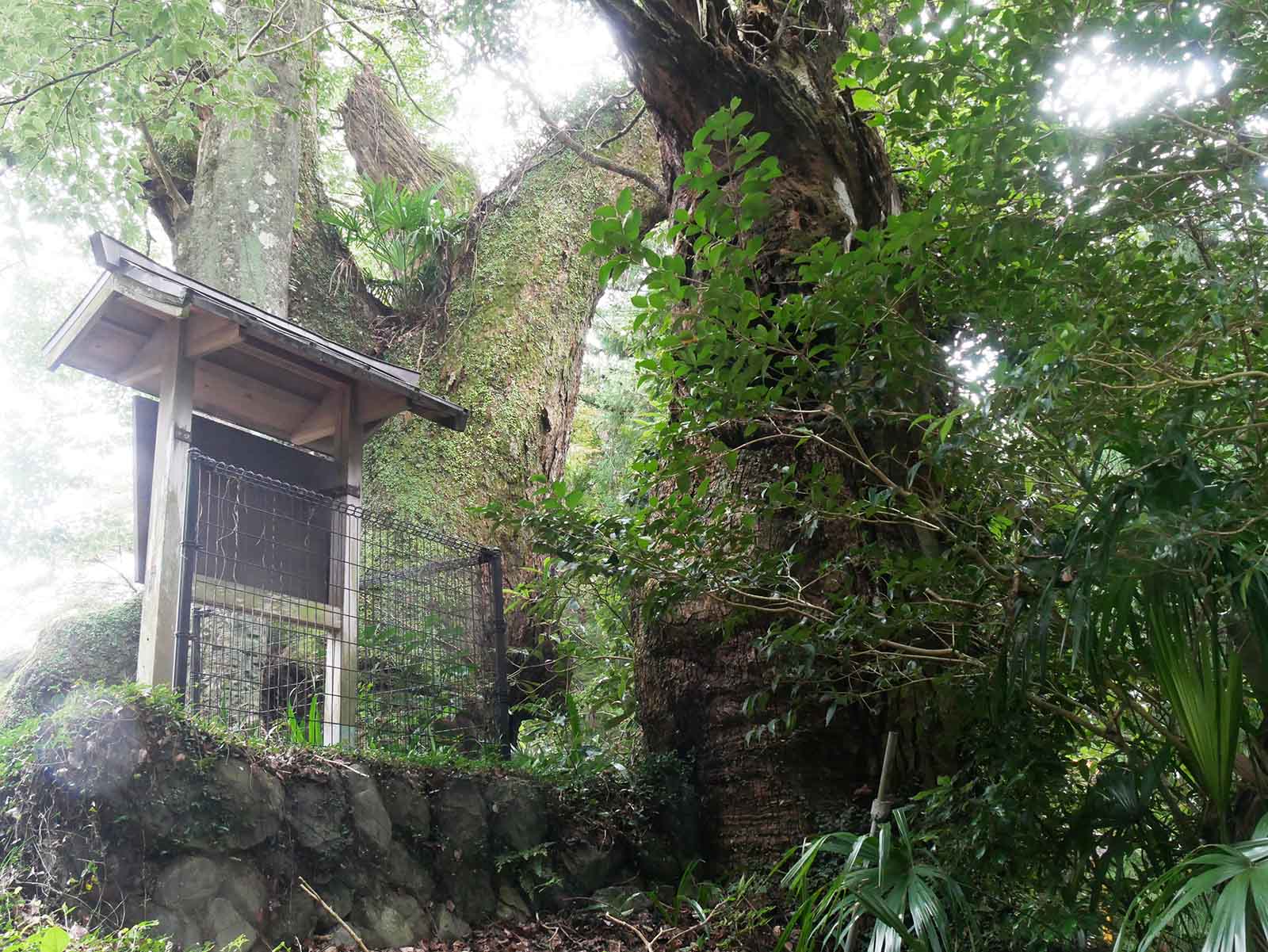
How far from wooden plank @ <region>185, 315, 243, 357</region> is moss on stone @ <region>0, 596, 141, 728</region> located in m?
3.61

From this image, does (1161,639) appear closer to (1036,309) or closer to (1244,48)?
(1036,309)

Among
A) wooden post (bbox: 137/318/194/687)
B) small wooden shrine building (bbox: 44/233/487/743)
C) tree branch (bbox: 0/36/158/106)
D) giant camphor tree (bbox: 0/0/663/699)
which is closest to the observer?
wooden post (bbox: 137/318/194/687)

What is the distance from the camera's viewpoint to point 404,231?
29.1 feet

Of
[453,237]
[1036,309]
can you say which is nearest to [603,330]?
[453,237]

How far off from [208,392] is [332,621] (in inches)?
61.3

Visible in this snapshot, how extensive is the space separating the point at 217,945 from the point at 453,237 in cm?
710

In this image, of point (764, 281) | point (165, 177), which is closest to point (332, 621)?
point (764, 281)

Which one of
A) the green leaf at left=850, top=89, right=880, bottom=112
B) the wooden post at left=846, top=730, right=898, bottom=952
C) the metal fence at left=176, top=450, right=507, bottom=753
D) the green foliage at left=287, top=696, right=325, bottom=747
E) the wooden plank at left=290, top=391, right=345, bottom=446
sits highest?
the wooden plank at left=290, top=391, right=345, bottom=446

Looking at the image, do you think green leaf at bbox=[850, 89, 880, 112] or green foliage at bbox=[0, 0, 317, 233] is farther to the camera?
green foliage at bbox=[0, 0, 317, 233]

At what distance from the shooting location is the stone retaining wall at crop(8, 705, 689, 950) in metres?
3.14

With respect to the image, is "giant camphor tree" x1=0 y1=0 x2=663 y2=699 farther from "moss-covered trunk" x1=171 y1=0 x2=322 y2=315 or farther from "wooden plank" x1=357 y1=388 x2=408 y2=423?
"wooden plank" x1=357 y1=388 x2=408 y2=423

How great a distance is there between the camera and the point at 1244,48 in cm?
238

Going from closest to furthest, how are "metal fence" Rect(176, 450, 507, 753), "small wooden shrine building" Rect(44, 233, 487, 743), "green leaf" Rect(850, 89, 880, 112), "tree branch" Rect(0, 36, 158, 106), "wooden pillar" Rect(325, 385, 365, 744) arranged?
"green leaf" Rect(850, 89, 880, 112)
"small wooden shrine building" Rect(44, 233, 487, 743)
"metal fence" Rect(176, 450, 507, 753)
"wooden pillar" Rect(325, 385, 365, 744)
"tree branch" Rect(0, 36, 158, 106)

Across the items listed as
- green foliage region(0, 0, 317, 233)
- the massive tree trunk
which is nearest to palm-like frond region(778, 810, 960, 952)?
the massive tree trunk
